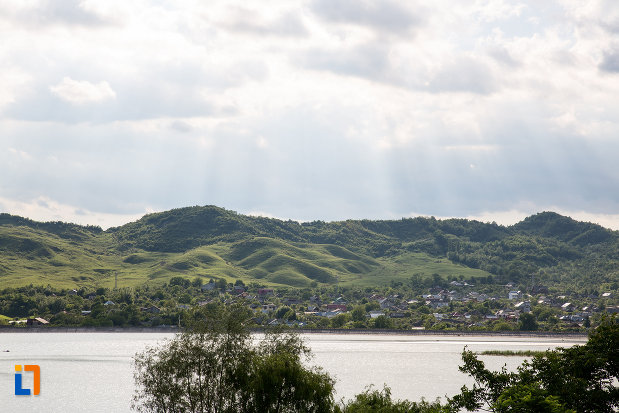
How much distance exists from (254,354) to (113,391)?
60.7 meters

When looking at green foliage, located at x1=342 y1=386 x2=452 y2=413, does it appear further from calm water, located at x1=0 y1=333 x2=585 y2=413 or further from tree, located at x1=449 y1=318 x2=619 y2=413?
calm water, located at x1=0 y1=333 x2=585 y2=413

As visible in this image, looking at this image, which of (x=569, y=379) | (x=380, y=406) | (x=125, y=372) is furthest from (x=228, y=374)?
(x=125, y=372)

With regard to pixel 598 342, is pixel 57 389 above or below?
below

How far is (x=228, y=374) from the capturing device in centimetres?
5644

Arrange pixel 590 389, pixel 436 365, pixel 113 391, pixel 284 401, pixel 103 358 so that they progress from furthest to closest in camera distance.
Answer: pixel 103 358 → pixel 436 365 → pixel 113 391 → pixel 284 401 → pixel 590 389

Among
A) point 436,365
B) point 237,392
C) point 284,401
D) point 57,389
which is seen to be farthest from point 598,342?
point 436,365

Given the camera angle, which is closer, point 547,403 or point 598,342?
point 547,403

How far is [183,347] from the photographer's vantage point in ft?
187

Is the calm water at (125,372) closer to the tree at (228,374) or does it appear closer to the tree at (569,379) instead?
the tree at (228,374)

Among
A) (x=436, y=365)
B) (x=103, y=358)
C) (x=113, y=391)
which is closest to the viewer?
(x=113, y=391)

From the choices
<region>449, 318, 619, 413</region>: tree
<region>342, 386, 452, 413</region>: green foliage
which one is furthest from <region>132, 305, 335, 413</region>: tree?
<region>449, 318, 619, 413</region>: tree

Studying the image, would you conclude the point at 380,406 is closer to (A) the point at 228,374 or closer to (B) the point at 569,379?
(A) the point at 228,374

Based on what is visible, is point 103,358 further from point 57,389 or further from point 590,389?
point 590,389

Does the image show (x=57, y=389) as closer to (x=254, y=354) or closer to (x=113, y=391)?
(x=113, y=391)
